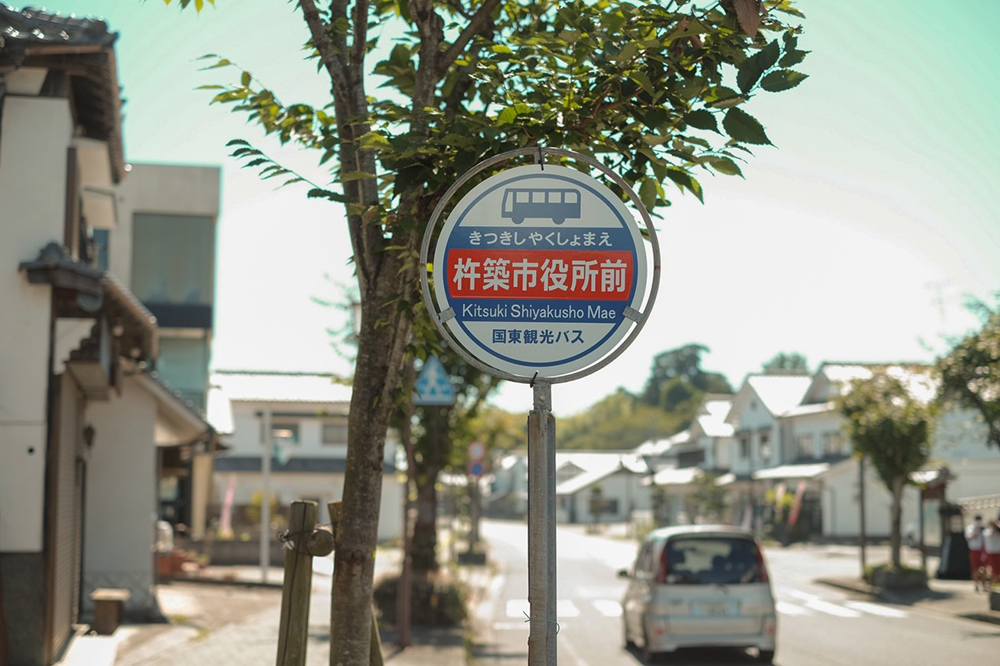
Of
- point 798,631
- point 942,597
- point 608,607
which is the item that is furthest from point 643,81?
point 942,597

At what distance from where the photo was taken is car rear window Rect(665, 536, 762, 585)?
13.9 m

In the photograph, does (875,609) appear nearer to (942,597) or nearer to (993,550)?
(942,597)

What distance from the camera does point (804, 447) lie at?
56.8 m

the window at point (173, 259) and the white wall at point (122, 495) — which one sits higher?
the window at point (173, 259)

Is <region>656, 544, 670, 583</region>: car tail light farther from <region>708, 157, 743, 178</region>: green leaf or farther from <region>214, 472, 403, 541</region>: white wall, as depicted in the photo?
<region>214, 472, 403, 541</region>: white wall

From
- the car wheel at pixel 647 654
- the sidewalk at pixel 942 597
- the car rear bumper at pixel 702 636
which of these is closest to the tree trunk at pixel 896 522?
the sidewalk at pixel 942 597

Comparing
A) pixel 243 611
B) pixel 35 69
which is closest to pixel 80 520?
pixel 243 611

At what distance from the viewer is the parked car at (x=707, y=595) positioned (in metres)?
13.7

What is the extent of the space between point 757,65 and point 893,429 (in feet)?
76.3

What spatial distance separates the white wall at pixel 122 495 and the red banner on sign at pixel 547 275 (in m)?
15.1

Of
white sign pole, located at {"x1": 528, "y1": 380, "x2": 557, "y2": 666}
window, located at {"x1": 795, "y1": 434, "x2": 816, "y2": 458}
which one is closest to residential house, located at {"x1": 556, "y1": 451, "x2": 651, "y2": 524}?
window, located at {"x1": 795, "y1": 434, "x2": 816, "y2": 458}

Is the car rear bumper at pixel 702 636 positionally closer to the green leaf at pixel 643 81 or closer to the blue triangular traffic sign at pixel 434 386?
the blue triangular traffic sign at pixel 434 386

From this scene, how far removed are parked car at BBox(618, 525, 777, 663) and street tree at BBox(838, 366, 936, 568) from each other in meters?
11.9

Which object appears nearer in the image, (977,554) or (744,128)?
(744,128)
